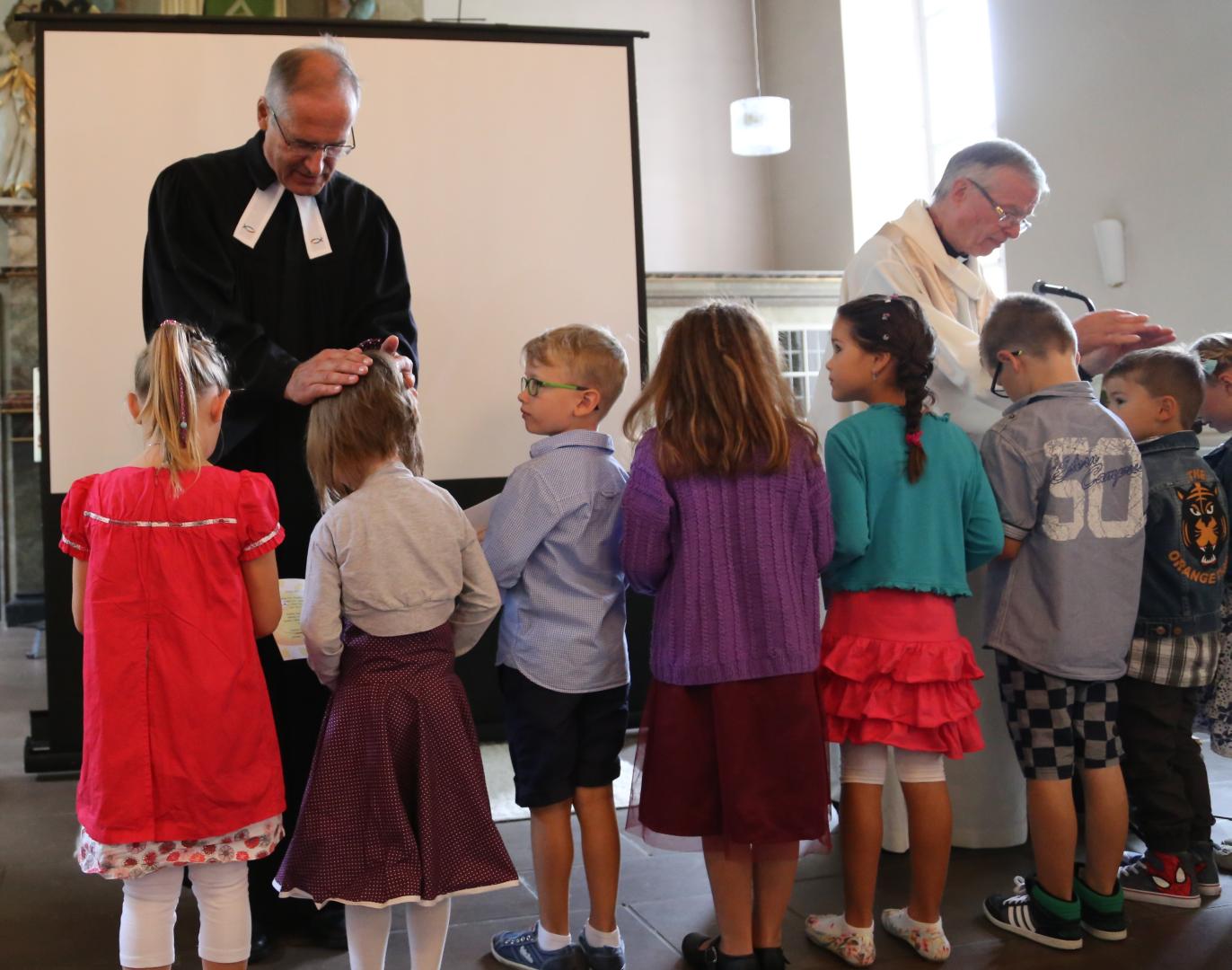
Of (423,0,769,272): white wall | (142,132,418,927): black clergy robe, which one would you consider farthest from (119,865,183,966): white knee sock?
(423,0,769,272): white wall

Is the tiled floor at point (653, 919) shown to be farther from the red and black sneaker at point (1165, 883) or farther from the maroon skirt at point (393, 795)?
the maroon skirt at point (393, 795)

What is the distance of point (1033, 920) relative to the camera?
252 centimetres

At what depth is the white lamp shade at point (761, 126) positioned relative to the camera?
27.9ft

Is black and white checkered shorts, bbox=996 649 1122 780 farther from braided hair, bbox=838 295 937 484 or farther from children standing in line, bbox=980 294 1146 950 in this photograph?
braided hair, bbox=838 295 937 484

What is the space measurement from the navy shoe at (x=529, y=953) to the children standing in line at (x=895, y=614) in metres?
0.52

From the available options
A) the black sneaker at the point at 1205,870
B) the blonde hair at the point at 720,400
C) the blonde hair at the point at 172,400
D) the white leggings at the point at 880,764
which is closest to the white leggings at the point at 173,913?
the blonde hair at the point at 172,400

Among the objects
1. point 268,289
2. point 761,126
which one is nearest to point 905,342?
point 268,289

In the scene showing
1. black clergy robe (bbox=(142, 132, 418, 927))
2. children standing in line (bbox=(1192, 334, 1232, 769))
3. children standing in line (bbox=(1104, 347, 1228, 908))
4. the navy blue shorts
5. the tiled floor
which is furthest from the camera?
children standing in line (bbox=(1192, 334, 1232, 769))

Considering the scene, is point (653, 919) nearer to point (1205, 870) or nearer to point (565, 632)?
point (565, 632)

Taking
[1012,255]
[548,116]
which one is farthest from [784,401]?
[1012,255]

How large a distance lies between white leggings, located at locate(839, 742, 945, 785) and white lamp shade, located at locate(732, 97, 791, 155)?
22.3ft

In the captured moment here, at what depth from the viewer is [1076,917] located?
2.47 metres

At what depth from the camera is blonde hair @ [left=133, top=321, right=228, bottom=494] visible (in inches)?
78.8

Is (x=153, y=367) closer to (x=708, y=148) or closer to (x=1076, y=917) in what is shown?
(x=1076, y=917)
